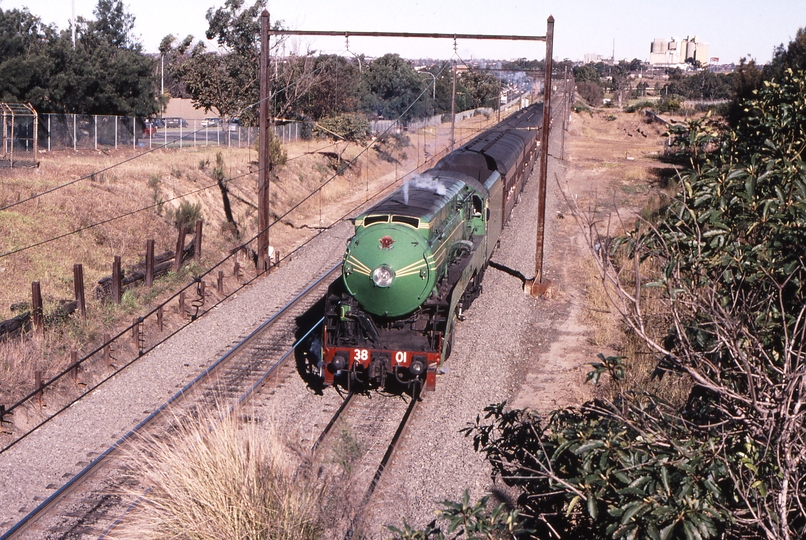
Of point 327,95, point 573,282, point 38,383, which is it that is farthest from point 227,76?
point 38,383

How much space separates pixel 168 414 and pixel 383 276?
4036 mm

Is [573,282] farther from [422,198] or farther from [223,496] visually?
[223,496]

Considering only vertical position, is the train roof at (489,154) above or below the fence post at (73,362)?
above

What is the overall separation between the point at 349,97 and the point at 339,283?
142 ft

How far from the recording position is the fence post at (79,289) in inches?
633

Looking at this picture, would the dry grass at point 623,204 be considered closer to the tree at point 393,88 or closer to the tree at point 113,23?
the tree at point 393,88

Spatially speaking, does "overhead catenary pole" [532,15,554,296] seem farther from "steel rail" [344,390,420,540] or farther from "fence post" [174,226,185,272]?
"fence post" [174,226,185,272]

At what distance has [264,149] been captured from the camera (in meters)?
21.5

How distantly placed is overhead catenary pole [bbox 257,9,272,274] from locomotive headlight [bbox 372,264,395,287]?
30.4 feet

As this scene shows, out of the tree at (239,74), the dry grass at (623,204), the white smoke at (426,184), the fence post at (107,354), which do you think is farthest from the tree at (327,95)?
the fence post at (107,354)

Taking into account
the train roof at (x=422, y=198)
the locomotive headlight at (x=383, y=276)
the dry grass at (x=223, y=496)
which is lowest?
the dry grass at (x=223, y=496)

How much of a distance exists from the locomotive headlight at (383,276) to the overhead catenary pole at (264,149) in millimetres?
9281

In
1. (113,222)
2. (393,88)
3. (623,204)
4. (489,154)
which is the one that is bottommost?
(623,204)

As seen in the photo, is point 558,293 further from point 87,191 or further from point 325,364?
point 87,191
